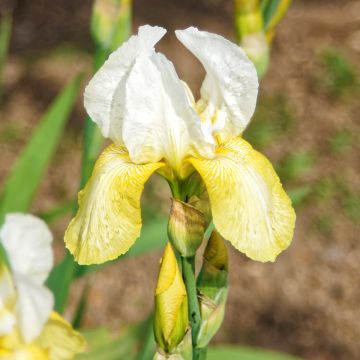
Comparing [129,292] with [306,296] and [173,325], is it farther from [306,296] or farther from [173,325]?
[173,325]

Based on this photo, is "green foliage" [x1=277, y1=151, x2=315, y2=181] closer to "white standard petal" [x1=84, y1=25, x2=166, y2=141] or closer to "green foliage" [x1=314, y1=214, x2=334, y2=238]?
"green foliage" [x1=314, y1=214, x2=334, y2=238]

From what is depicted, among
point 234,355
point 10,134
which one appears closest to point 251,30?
point 234,355

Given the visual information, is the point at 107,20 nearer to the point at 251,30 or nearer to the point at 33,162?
the point at 251,30

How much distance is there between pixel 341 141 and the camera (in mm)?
2650

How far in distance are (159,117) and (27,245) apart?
27 centimetres

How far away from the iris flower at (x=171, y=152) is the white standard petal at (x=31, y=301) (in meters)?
0.17

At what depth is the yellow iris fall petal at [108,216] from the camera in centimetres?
78

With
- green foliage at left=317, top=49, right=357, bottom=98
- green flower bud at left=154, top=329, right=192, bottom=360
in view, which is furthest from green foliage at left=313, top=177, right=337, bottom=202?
green flower bud at left=154, top=329, right=192, bottom=360

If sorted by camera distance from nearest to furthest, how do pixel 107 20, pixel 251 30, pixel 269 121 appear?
pixel 251 30 < pixel 107 20 < pixel 269 121

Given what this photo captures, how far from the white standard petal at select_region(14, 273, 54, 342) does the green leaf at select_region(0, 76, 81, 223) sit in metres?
0.56

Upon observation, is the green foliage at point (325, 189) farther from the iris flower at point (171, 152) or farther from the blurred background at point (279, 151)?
the iris flower at point (171, 152)

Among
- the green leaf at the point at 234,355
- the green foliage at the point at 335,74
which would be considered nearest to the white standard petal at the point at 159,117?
the green leaf at the point at 234,355

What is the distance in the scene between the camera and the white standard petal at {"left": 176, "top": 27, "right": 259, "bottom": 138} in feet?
2.68

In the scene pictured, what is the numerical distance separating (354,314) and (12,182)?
3.58 ft
